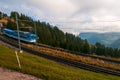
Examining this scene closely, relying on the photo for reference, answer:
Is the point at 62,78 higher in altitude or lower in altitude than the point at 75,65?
higher

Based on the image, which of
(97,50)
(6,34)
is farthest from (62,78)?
(97,50)

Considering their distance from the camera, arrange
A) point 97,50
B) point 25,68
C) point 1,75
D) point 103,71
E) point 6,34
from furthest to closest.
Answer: point 97,50, point 6,34, point 103,71, point 25,68, point 1,75

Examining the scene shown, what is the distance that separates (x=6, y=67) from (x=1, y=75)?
3108 millimetres

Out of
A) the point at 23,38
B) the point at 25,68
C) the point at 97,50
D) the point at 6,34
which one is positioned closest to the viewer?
the point at 25,68

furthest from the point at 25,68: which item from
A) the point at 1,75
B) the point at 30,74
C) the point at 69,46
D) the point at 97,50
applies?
the point at 97,50

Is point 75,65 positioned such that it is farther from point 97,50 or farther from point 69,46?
point 97,50

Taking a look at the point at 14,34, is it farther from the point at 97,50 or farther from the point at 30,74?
the point at 97,50

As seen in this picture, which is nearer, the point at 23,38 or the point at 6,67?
the point at 6,67

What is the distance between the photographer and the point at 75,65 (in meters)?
45.2

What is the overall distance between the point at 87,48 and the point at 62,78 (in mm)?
97695

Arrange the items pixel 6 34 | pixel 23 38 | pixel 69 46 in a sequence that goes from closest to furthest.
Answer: pixel 23 38, pixel 6 34, pixel 69 46

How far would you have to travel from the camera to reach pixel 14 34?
7681cm

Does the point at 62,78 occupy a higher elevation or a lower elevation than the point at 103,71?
higher

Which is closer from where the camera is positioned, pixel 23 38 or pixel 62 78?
pixel 62 78
